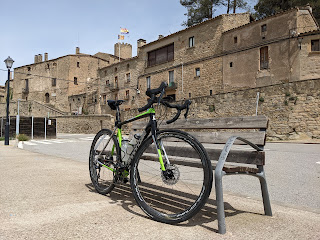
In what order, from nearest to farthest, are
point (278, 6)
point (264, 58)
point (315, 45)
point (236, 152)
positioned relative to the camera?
point (236, 152), point (315, 45), point (264, 58), point (278, 6)

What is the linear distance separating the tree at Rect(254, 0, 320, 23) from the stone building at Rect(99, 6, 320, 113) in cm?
364

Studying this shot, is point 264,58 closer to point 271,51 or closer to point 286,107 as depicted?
point 271,51

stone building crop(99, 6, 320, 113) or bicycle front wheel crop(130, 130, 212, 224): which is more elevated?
stone building crop(99, 6, 320, 113)

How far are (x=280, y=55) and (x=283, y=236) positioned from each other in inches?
917

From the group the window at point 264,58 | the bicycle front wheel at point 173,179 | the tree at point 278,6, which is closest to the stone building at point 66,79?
the tree at point 278,6

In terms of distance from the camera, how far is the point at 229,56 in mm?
26391

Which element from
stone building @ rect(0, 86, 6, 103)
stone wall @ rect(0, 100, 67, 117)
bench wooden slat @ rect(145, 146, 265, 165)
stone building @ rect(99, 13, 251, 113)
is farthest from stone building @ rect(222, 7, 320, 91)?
stone building @ rect(0, 86, 6, 103)

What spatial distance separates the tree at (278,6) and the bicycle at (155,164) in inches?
1202

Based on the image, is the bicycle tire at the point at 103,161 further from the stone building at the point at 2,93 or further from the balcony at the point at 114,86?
the stone building at the point at 2,93

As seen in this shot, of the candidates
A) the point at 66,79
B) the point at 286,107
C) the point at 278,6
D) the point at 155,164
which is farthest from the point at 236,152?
the point at 66,79

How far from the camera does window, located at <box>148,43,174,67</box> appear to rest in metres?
32.5

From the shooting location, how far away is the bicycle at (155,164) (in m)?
2.43

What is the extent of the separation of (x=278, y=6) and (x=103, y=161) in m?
31.8

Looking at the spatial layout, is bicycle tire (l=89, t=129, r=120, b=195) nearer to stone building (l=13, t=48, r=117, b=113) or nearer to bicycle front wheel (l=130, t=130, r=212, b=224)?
bicycle front wheel (l=130, t=130, r=212, b=224)
